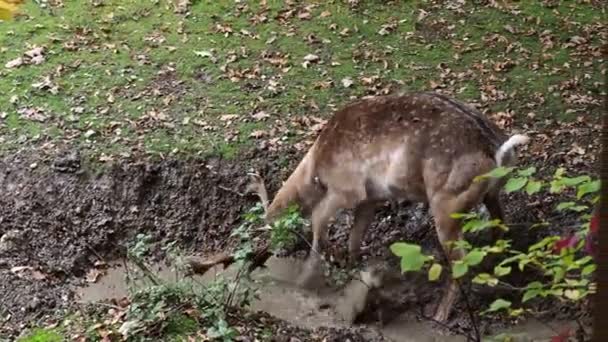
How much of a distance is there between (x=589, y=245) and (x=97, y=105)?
6.39m

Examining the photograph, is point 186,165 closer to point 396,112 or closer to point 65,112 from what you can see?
point 65,112

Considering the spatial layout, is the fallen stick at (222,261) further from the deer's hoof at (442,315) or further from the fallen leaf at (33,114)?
the fallen leaf at (33,114)

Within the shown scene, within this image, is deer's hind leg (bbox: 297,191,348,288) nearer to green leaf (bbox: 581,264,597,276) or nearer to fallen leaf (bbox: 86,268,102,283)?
fallen leaf (bbox: 86,268,102,283)

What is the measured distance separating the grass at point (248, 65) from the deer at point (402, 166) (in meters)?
1.24

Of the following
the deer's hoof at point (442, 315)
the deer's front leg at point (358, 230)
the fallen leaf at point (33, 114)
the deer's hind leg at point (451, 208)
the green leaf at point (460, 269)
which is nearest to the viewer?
the green leaf at point (460, 269)

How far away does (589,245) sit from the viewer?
313 cm

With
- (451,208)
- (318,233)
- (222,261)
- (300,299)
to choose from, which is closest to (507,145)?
→ (451,208)

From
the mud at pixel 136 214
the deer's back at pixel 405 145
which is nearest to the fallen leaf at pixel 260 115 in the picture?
the mud at pixel 136 214

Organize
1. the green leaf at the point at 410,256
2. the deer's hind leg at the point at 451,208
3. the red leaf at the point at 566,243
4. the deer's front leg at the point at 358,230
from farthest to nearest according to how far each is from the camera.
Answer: the deer's front leg at the point at 358,230
the deer's hind leg at the point at 451,208
the red leaf at the point at 566,243
the green leaf at the point at 410,256

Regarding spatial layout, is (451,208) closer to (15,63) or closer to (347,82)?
(347,82)

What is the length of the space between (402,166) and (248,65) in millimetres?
3506

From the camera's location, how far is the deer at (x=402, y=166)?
5898 millimetres

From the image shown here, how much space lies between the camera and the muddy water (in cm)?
640

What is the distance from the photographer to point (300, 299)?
687 centimetres
